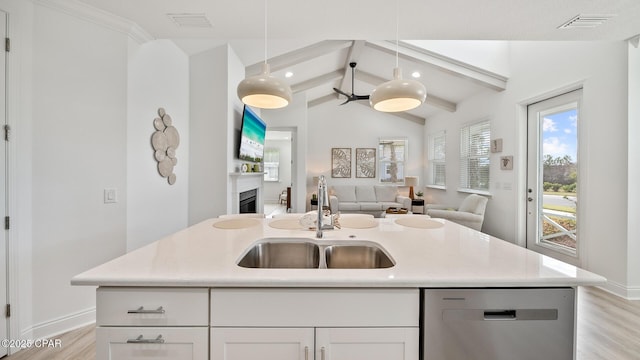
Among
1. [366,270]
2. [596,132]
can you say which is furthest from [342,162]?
[366,270]

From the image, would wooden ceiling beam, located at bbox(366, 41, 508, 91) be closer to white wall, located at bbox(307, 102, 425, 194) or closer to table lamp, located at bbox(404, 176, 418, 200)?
table lamp, located at bbox(404, 176, 418, 200)

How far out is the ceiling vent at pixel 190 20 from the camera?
210 cm

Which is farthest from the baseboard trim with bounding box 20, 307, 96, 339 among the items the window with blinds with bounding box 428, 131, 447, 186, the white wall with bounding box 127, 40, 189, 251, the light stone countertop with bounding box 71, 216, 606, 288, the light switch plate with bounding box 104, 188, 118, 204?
Result: the window with blinds with bounding box 428, 131, 447, 186

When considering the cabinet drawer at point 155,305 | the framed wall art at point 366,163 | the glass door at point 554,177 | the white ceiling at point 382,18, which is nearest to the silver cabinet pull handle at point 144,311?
the cabinet drawer at point 155,305

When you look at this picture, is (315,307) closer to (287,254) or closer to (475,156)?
(287,254)

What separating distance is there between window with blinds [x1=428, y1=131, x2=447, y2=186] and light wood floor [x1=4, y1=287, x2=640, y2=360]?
383 cm

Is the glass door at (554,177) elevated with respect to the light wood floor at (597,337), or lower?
elevated

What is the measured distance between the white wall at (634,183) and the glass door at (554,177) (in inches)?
20.0

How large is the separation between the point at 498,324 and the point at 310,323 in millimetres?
652

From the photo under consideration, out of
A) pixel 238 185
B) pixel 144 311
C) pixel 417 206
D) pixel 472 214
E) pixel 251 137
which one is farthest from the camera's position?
pixel 417 206

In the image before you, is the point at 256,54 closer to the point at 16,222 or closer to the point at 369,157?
the point at 16,222

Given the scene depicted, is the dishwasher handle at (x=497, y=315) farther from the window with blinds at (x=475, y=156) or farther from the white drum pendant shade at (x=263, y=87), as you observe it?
the window with blinds at (x=475, y=156)

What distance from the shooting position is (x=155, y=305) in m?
0.95

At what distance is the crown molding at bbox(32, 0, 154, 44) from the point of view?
1926mm
